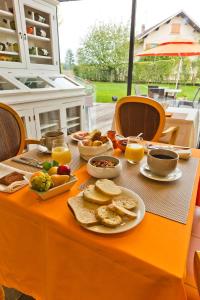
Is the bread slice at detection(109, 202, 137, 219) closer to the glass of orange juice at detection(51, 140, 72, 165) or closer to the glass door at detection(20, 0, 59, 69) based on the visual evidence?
the glass of orange juice at detection(51, 140, 72, 165)

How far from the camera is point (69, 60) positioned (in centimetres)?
343

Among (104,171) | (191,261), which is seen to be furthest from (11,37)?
→ (191,261)

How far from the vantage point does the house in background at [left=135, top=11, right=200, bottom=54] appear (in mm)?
2867

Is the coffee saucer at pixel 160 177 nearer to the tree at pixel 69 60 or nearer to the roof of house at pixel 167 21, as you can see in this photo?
the roof of house at pixel 167 21

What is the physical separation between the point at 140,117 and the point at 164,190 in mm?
1033

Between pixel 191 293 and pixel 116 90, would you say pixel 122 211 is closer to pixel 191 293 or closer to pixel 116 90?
pixel 191 293

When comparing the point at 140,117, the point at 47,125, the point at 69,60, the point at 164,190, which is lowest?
the point at 47,125

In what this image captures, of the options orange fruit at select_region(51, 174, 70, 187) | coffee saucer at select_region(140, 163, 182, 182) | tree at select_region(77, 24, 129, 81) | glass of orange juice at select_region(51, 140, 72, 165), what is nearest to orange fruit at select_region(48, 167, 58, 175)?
orange fruit at select_region(51, 174, 70, 187)

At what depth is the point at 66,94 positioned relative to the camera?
2.52 meters

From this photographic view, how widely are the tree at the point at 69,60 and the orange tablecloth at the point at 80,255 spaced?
309 centimetres

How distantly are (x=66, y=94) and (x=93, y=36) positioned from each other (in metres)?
1.59

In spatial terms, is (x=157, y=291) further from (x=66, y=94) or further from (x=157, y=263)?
(x=66, y=94)

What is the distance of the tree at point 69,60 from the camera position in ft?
11.0

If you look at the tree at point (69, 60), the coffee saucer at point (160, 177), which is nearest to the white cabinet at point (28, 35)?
the tree at point (69, 60)
